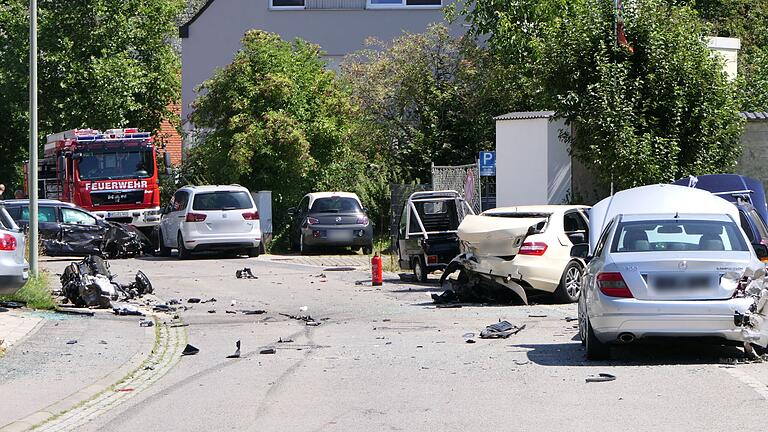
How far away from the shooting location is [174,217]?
2962 cm

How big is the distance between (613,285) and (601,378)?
3.54 feet

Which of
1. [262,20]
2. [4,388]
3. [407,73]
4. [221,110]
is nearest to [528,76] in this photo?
[407,73]

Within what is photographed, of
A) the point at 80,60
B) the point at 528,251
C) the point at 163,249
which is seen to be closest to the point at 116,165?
the point at 163,249

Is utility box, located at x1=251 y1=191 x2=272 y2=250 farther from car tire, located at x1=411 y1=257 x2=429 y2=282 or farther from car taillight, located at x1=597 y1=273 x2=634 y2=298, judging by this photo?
car taillight, located at x1=597 y1=273 x2=634 y2=298

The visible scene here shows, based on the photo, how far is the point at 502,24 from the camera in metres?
30.4

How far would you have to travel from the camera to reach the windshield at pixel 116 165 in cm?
3334

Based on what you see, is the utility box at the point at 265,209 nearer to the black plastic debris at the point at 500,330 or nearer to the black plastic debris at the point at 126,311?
the black plastic debris at the point at 126,311

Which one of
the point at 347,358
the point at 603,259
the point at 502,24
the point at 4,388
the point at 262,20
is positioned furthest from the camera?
the point at 262,20

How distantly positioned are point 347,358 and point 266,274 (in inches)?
476

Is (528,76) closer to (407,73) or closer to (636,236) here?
(407,73)

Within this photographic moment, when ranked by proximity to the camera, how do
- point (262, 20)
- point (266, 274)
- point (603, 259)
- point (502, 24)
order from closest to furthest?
point (603, 259), point (266, 274), point (502, 24), point (262, 20)

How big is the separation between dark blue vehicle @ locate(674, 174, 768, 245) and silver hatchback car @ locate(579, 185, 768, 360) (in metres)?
3.22

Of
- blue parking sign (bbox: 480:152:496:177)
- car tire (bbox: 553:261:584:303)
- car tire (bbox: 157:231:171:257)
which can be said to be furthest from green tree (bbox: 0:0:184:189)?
car tire (bbox: 553:261:584:303)

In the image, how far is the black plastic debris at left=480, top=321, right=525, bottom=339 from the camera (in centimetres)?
1410
